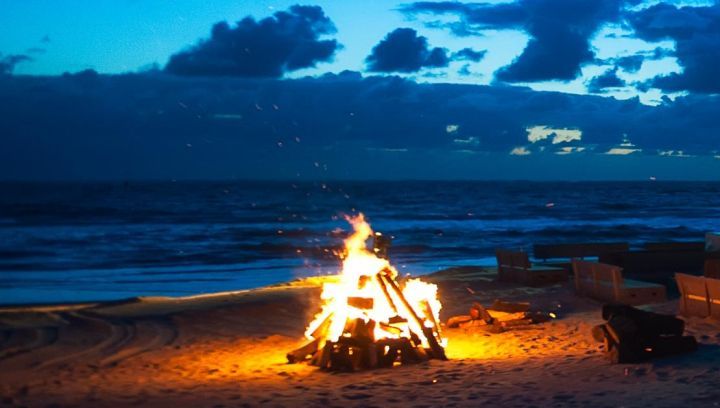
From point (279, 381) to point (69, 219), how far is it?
2210 inches

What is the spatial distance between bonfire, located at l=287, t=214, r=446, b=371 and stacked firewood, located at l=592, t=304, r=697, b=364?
79.6 inches

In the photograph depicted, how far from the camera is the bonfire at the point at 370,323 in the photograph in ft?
32.3

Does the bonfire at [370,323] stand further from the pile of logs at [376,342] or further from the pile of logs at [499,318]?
the pile of logs at [499,318]

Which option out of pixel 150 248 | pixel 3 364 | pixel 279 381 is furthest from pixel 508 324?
pixel 150 248

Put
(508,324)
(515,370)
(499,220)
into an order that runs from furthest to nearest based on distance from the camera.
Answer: (499,220) → (508,324) → (515,370)

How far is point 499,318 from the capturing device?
A: 12.4 m

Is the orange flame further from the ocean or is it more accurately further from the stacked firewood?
the ocean

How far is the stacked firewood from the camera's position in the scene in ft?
30.0

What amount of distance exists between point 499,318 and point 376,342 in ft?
9.94

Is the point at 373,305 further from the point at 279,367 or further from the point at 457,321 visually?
the point at 457,321

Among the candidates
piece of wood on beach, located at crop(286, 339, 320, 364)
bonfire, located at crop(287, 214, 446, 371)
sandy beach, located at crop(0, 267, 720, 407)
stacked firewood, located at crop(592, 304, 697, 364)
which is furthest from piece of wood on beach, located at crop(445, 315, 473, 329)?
stacked firewood, located at crop(592, 304, 697, 364)

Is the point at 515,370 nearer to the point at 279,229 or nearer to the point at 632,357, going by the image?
the point at 632,357

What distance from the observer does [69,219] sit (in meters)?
61.8

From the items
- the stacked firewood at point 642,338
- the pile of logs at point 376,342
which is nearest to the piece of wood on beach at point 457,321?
the pile of logs at point 376,342
